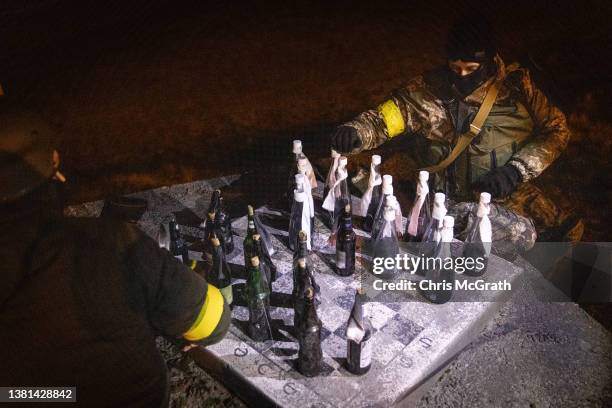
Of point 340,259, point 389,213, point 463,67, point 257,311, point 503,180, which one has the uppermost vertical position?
point 463,67

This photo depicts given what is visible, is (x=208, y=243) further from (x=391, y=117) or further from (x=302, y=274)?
(x=391, y=117)

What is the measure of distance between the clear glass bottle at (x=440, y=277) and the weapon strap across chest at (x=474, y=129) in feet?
4.26

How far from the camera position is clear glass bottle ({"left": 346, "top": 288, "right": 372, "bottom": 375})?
2363mm

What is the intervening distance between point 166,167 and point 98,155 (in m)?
0.95

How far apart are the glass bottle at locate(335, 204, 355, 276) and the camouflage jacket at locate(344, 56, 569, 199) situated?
3.43ft

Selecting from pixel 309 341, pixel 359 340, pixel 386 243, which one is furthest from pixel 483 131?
pixel 309 341

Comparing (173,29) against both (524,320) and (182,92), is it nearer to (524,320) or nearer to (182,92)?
(182,92)

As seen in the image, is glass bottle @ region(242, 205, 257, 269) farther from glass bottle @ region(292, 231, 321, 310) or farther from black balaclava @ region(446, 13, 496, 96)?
black balaclava @ region(446, 13, 496, 96)

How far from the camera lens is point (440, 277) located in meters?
2.93

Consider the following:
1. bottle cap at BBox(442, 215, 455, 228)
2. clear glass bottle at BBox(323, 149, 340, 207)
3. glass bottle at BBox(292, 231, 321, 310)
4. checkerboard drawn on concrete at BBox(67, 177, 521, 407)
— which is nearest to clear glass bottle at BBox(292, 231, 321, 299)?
glass bottle at BBox(292, 231, 321, 310)

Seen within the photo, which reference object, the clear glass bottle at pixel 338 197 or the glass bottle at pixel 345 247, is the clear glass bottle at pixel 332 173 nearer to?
the clear glass bottle at pixel 338 197

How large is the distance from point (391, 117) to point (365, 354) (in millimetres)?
2313

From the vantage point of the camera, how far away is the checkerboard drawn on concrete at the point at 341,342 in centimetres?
239

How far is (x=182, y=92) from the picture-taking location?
23.1 feet
